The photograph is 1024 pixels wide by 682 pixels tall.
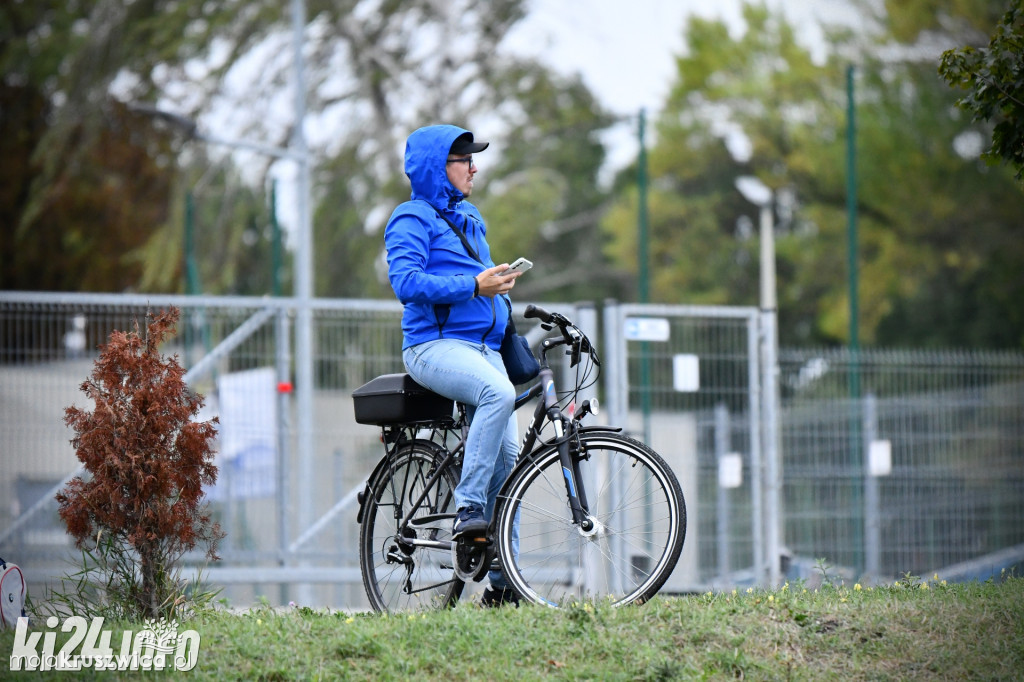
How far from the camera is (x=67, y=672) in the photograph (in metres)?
4.68

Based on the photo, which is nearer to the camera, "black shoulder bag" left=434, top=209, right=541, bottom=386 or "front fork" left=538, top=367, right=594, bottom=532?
"front fork" left=538, top=367, right=594, bottom=532

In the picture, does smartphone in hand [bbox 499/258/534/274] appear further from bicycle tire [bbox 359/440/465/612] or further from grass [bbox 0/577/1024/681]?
grass [bbox 0/577/1024/681]

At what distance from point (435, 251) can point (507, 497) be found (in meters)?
1.07

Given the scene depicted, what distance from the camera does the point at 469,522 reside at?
5191 millimetres

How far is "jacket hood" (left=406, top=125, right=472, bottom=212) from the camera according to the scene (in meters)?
5.51

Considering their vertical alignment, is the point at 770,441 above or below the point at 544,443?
below

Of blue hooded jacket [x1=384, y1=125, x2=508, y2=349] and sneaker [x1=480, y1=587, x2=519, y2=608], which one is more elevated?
blue hooded jacket [x1=384, y1=125, x2=508, y2=349]

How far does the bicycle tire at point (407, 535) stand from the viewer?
18.4ft

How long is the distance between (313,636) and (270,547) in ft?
14.1

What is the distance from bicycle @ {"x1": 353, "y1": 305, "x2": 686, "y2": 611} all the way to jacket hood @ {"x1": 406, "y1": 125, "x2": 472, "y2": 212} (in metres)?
0.63

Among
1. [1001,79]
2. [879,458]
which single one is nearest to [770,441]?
[879,458]

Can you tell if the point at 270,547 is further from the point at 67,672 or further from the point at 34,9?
the point at 34,9

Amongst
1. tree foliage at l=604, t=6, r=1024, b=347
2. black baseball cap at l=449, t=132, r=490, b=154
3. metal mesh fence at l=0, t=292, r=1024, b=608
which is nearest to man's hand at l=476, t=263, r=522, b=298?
black baseball cap at l=449, t=132, r=490, b=154
